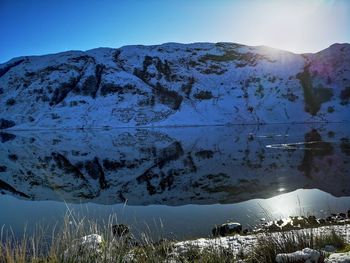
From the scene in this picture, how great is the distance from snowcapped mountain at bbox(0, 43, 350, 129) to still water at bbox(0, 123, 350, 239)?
111m

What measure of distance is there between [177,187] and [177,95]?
149643 millimetres

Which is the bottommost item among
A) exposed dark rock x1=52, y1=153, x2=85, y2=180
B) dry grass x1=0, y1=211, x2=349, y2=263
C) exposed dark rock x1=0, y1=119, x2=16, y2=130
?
exposed dark rock x1=52, y1=153, x2=85, y2=180

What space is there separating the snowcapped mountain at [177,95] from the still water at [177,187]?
110564 millimetres

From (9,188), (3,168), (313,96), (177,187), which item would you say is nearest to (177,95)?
(313,96)

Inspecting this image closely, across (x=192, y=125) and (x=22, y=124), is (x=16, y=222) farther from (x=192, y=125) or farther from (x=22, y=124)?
(x=22, y=124)

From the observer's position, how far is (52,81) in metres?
189

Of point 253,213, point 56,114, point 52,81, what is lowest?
point 253,213

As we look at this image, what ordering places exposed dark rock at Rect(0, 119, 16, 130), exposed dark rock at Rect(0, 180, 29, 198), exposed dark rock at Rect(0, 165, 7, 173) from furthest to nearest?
exposed dark rock at Rect(0, 119, 16, 130)
exposed dark rock at Rect(0, 165, 7, 173)
exposed dark rock at Rect(0, 180, 29, 198)

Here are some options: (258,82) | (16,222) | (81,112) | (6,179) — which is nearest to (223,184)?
(16,222)

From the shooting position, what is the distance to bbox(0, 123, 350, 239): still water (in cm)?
2033

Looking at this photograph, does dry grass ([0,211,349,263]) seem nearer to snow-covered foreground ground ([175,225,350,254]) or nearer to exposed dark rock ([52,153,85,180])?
snow-covered foreground ground ([175,225,350,254])

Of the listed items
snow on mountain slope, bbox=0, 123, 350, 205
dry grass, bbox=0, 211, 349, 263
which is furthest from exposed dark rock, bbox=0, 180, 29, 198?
dry grass, bbox=0, 211, 349, 263

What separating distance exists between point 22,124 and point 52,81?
38.2 metres

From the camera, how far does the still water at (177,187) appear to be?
20.3m
